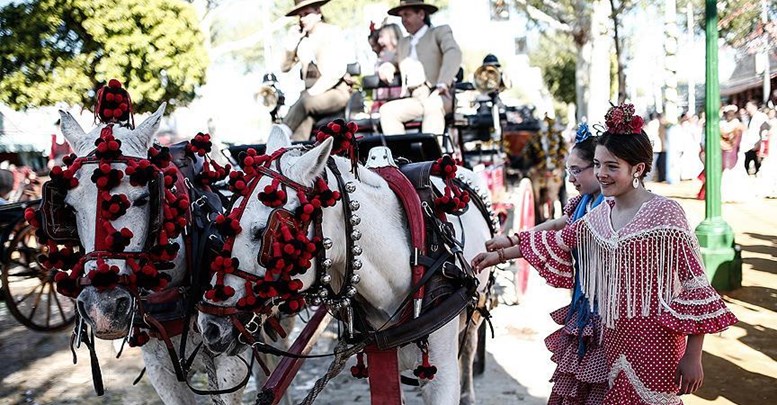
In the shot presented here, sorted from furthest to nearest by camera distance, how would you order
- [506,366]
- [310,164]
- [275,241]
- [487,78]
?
[487,78]
[506,366]
[310,164]
[275,241]

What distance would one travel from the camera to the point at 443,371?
2.83 m

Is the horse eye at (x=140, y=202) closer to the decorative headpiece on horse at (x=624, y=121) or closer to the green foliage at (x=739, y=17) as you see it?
the decorative headpiece on horse at (x=624, y=121)

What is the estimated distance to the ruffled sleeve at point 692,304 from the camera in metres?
2.38

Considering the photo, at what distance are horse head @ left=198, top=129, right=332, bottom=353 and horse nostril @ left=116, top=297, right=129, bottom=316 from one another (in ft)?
1.05

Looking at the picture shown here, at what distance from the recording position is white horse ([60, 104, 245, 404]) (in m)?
2.45

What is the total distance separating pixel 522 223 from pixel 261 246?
5.45 meters

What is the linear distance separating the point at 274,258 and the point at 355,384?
10.3ft

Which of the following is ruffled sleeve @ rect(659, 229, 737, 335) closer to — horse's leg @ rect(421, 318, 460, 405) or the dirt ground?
horse's leg @ rect(421, 318, 460, 405)

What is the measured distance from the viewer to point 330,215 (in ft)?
8.01

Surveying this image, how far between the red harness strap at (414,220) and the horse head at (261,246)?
1.64 feet

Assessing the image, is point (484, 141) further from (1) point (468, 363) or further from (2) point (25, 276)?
(2) point (25, 276)

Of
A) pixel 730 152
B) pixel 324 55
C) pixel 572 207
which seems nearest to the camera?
pixel 572 207

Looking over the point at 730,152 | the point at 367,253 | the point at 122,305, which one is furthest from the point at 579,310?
the point at 730,152

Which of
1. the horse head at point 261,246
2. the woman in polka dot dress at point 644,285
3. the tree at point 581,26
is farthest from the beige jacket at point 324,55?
the tree at point 581,26
